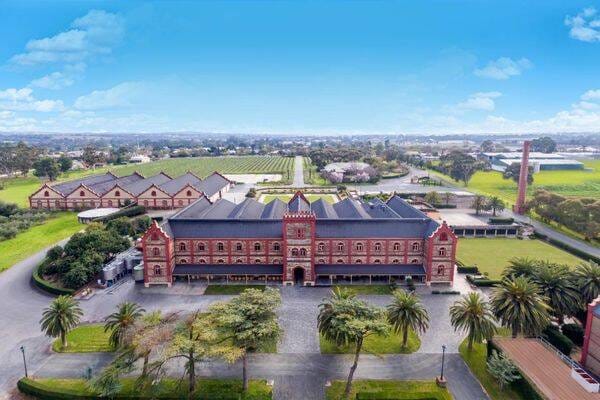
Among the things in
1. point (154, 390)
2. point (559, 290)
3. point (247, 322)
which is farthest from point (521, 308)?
point (154, 390)

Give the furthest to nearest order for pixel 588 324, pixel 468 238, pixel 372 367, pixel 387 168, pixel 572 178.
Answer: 1. pixel 387 168
2. pixel 572 178
3. pixel 468 238
4. pixel 372 367
5. pixel 588 324

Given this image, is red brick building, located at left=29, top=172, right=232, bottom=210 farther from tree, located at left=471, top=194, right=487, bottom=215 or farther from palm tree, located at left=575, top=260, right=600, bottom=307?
palm tree, located at left=575, top=260, right=600, bottom=307

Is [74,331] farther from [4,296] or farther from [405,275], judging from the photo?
[405,275]

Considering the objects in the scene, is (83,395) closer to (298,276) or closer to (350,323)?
(350,323)

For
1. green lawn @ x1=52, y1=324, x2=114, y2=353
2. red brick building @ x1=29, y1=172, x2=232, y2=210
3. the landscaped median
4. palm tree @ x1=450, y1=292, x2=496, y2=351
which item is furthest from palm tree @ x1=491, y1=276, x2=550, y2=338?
red brick building @ x1=29, y1=172, x2=232, y2=210

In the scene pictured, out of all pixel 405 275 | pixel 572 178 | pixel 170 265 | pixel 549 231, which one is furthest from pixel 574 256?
pixel 572 178
